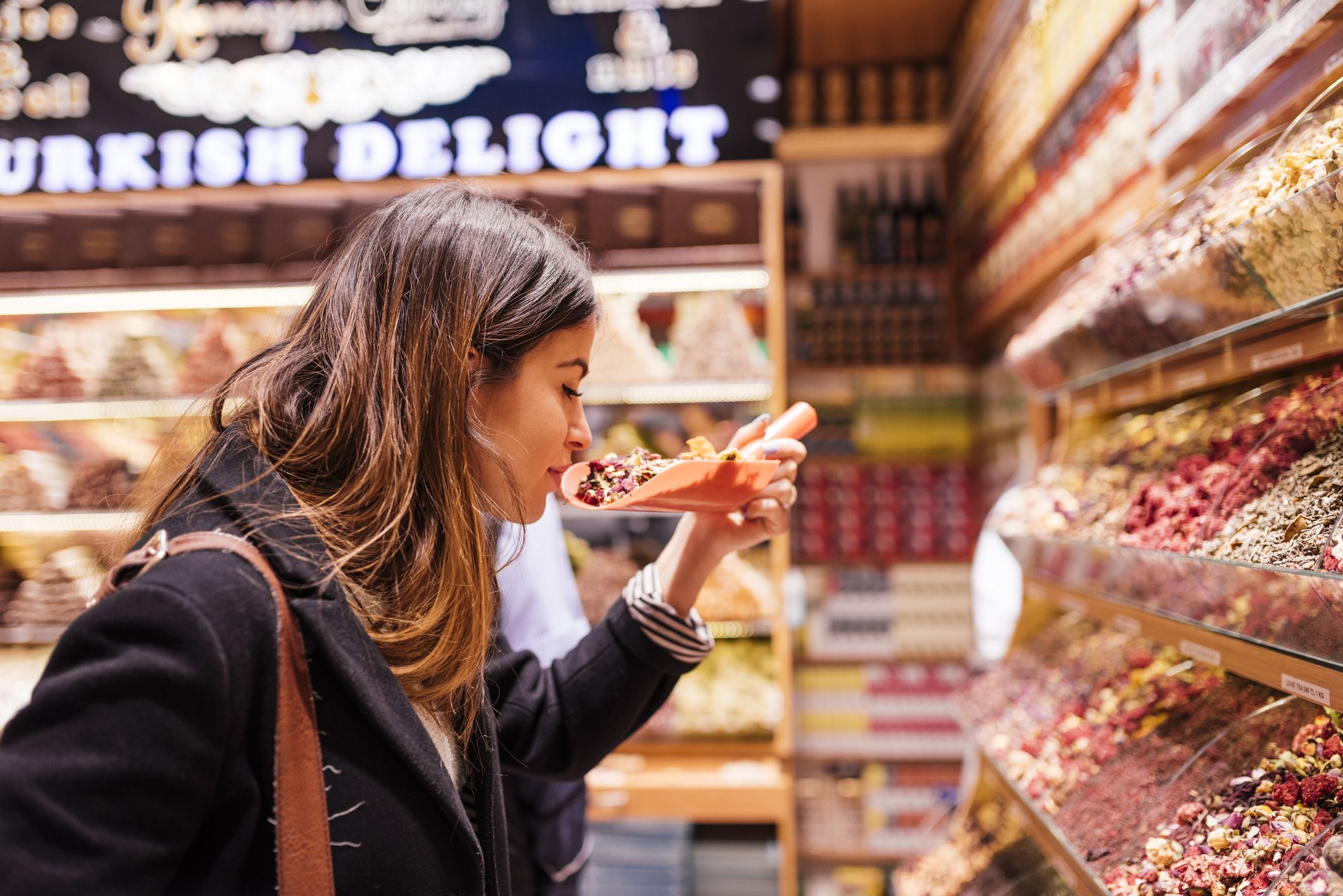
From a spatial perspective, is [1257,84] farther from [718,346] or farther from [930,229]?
[930,229]

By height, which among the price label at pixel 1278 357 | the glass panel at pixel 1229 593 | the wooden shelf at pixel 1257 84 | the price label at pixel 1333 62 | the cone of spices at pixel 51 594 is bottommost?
the cone of spices at pixel 51 594

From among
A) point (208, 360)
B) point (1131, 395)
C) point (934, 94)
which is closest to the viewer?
point (1131, 395)

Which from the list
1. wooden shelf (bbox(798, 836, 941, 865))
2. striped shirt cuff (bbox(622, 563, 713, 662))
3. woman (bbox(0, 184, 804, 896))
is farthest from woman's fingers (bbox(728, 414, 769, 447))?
wooden shelf (bbox(798, 836, 941, 865))

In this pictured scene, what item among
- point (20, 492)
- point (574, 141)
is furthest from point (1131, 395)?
point (20, 492)

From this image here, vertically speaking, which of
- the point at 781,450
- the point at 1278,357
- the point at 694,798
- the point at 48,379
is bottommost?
the point at 694,798

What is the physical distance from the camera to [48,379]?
3.36 meters

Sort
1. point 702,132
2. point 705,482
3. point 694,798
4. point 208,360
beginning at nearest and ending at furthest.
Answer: point 705,482 → point 694,798 → point 208,360 → point 702,132

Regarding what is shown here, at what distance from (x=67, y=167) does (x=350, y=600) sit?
3785 millimetres

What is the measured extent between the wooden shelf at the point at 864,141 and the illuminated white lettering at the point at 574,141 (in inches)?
43.4

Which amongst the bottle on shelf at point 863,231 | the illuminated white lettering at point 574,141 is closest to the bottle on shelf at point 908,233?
the bottle on shelf at point 863,231

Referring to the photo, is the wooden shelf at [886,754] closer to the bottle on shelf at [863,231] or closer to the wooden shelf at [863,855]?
the wooden shelf at [863,855]

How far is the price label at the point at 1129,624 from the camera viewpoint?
1480 mm

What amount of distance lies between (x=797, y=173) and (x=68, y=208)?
3321 mm

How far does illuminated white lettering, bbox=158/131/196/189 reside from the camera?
362cm
